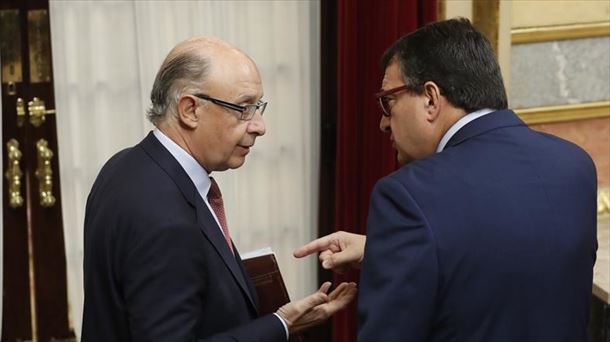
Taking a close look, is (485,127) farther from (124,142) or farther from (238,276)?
(124,142)

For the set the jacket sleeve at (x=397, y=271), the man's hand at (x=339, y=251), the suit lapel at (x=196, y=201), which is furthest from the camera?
the man's hand at (x=339, y=251)

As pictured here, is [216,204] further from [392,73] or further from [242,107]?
[392,73]

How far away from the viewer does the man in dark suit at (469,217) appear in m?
1.67

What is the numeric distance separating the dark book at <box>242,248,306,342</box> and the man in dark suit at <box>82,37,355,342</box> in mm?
79

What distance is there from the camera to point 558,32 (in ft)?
11.4

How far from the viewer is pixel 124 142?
135 inches

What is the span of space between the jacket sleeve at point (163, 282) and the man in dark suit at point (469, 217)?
33 centimetres

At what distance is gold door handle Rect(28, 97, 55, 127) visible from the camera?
3.44 meters

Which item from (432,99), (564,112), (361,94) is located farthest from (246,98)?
(564,112)

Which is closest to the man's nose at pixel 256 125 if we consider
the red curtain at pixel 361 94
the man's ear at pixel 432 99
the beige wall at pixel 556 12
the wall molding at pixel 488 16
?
the man's ear at pixel 432 99

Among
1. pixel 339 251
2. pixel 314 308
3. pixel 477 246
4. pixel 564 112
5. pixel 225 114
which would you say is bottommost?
pixel 314 308

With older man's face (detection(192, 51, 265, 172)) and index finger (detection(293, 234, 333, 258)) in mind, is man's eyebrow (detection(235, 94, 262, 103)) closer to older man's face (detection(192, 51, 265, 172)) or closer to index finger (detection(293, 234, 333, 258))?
older man's face (detection(192, 51, 265, 172))

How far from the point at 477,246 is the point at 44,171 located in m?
2.20

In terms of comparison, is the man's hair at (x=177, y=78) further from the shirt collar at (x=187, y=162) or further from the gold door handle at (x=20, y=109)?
the gold door handle at (x=20, y=109)
